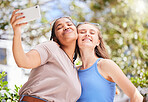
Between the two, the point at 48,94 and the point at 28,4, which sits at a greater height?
the point at 28,4

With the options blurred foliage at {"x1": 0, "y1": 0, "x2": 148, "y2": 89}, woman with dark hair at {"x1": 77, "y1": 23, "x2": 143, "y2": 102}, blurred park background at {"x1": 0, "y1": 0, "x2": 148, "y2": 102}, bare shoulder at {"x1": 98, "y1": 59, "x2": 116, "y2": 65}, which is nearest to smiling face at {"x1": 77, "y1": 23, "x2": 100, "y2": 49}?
woman with dark hair at {"x1": 77, "y1": 23, "x2": 143, "y2": 102}

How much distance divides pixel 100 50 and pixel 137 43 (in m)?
2.06

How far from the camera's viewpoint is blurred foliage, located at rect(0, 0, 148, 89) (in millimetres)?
3512

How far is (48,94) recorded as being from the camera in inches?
43.5

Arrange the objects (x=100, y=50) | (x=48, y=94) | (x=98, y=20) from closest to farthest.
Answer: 1. (x=48, y=94)
2. (x=100, y=50)
3. (x=98, y=20)

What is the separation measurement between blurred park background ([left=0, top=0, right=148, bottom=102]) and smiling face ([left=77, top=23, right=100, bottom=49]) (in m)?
1.90

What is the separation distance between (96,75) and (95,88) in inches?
3.9

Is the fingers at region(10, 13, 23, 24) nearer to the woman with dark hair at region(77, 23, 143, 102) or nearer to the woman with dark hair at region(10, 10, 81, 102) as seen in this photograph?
the woman with dark hair at region(10, 10, 81, 102)

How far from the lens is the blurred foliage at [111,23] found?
11.5 ft

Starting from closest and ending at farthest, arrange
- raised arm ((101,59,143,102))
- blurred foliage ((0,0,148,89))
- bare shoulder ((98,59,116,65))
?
raised arm ((101,59,143,102))
bare shoulder ((98,59,116,65))
blurred foliage ((0,0,148,89))

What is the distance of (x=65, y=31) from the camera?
53.9 inches

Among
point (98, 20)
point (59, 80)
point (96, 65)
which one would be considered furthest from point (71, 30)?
point (98, 20)

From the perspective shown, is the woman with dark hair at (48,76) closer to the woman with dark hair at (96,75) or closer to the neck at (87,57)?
the woman with dark hair at (96,75)

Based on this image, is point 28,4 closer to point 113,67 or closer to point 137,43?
point 137,43
